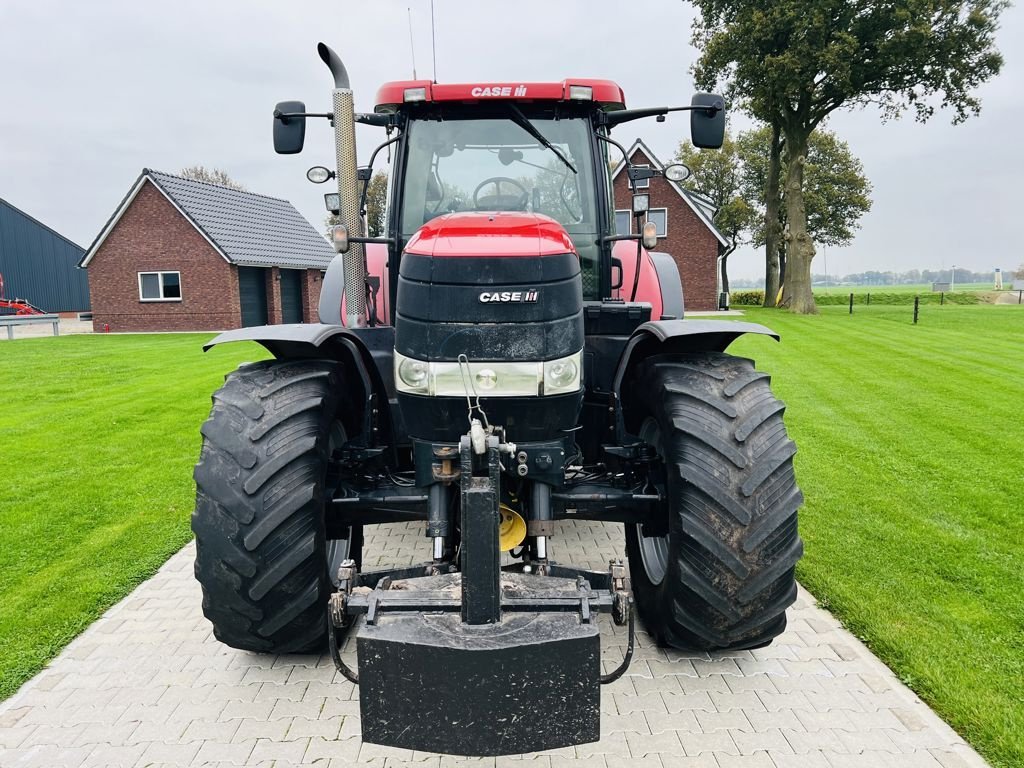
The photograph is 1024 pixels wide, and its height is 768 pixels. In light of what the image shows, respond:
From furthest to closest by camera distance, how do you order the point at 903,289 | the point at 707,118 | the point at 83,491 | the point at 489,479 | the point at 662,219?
the point at 903,289
the point at 662,219
the point at 83,491
the point at 707,118
the point at 489,479

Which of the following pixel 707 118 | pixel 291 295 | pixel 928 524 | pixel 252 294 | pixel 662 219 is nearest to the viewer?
pixel 707 118

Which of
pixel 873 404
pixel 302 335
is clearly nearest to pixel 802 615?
pixel 302 335

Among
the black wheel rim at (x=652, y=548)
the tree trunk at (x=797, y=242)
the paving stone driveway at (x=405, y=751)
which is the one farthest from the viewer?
the tree trunk at (x=797, y=242)

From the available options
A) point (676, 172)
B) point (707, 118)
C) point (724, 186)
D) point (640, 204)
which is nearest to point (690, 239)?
point (724, 186)

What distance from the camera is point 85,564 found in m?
4.80

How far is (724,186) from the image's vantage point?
45.8 metres

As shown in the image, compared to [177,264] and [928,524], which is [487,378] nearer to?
[928,524]

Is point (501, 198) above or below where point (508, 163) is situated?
below

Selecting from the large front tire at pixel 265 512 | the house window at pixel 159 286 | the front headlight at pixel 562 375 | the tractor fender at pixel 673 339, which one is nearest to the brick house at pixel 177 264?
the house window at pixel 159 286

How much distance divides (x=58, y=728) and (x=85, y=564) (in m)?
2.00

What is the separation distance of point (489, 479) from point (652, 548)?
1.53 meters

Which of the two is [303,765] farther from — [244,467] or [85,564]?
[85,564]

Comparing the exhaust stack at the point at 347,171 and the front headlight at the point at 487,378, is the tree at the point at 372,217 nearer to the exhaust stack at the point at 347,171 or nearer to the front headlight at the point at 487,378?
the exhaust stack at the point at 347,171

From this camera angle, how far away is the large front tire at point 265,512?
9.69ft
